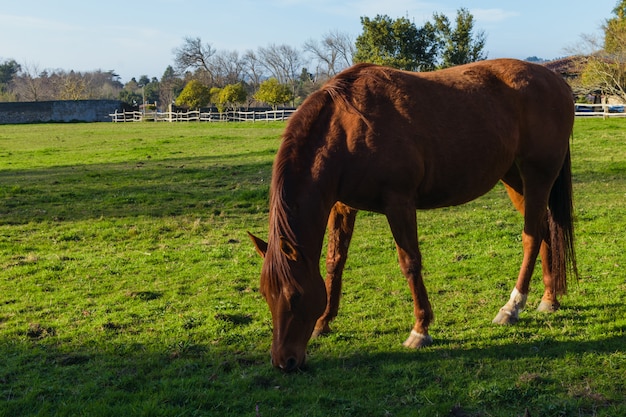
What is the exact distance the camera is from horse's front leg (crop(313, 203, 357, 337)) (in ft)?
15.8

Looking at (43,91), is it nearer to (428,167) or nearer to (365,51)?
(365,51)

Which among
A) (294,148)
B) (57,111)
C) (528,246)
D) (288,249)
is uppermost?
(57,111)

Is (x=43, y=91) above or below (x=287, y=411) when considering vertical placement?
above

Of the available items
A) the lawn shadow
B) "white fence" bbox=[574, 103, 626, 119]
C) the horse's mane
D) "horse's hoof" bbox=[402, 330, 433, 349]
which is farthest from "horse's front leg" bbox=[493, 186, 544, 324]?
"white fence" bbox=[574, 103, 626, 119]

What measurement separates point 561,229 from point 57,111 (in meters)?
62.0

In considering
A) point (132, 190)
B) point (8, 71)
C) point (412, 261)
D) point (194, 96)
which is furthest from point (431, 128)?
point (8, 71)

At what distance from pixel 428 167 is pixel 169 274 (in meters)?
3.62

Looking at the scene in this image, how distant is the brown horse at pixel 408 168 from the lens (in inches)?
152

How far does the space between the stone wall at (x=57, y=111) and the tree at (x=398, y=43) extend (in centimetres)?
3096

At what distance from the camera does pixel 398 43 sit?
4528 centimetres

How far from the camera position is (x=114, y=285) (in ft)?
20.6

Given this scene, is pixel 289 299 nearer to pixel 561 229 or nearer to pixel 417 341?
pixel 417 341

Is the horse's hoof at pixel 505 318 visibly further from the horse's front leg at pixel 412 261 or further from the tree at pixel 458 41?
the tree at pixel 458 41

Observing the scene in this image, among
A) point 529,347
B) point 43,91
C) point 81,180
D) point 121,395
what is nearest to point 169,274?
point 121,395
